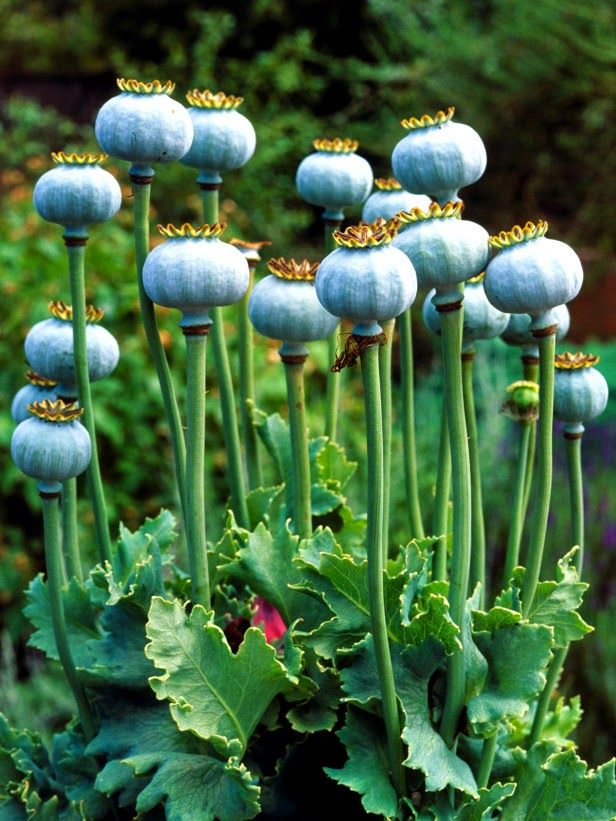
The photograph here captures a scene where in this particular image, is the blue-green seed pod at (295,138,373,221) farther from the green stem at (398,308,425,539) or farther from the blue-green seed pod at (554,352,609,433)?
the blue-green seed pod at (554,352,609,433)

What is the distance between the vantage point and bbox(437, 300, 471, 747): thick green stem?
0.67 m

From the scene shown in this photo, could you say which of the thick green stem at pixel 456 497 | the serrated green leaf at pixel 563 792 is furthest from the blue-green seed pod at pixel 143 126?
the serrated green leaf at pixel 563 792

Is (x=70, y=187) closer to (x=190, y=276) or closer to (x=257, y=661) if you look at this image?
(x=190, y=276)

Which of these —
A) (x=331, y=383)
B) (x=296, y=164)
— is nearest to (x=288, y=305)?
(x=331, y=383)

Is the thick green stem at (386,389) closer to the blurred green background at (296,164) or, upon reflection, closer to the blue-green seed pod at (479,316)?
the blue-green seed pod at (479,316)

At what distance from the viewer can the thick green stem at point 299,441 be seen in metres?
0.78

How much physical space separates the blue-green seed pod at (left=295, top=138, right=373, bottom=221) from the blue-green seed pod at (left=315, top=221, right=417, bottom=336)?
0.27 metres

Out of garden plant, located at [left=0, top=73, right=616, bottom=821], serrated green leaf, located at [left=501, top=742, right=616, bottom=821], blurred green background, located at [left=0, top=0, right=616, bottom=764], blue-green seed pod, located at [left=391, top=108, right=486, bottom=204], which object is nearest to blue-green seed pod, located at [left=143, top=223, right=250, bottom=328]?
garden plant, located at [left=0, top=73, right=616, bottom=821]

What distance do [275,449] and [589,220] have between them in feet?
11.2

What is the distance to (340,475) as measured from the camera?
964 mm

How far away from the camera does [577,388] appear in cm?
78

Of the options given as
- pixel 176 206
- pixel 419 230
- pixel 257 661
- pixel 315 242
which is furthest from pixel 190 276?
pixel 315 242

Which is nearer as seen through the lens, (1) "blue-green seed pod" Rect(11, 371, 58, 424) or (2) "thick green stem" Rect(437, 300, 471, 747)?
(2) "thick green stem" Rect(437, 300, 471, 747)

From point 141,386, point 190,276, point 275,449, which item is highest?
point 190,276
